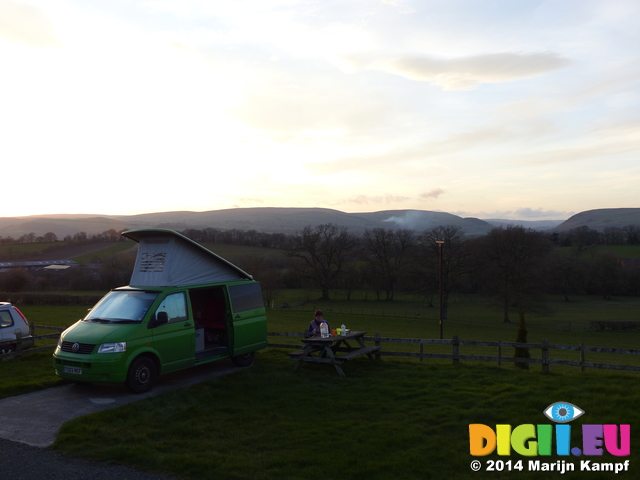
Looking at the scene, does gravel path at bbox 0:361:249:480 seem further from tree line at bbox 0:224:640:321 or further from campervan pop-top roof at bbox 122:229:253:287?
tree line at bbox 0:224:640:321

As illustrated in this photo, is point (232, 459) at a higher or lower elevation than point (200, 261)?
lower

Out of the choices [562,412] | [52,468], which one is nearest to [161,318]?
[52,468]

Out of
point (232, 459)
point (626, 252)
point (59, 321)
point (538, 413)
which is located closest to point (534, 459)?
point (538, 413)

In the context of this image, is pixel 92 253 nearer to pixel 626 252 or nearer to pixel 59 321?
pixel 59 321

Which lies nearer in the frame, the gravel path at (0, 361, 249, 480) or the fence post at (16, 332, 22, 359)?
the gravel path at (0, 361, 249, 480)

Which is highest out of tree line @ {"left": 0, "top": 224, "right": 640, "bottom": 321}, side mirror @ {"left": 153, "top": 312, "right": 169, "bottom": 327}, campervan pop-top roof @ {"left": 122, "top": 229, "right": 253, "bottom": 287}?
campervan pop-top roof @ {"left": 122, "top": 229, "right": 253, "bottom": 287}

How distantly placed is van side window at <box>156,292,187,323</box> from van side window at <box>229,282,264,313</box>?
139 cm

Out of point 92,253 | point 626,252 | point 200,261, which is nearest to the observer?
point 200,261

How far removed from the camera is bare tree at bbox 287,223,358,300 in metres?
63.3

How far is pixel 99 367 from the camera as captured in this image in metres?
8.69

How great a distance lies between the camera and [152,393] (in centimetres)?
916

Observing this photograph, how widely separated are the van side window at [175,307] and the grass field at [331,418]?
1569 millimetres

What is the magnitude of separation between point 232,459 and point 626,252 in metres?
92.2

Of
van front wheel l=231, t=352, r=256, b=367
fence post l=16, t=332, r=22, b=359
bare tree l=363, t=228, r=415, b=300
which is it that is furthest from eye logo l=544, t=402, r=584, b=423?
bare tree l=363, t=228, r=415, b=300
